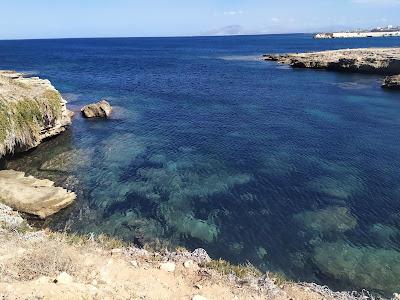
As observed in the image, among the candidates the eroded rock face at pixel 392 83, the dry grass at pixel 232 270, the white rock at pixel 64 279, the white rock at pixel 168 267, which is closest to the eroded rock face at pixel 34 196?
the white rock at pixel 168 267

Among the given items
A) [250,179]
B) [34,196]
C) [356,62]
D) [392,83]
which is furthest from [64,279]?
[356,62]

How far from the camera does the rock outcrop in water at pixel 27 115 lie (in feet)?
139

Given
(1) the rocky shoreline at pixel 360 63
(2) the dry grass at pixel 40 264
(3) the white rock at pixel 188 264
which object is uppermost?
(1) the rocky shoreline at pixel 360 63

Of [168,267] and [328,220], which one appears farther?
[328,220]

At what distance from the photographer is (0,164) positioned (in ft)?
138

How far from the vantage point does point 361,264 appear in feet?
86.6

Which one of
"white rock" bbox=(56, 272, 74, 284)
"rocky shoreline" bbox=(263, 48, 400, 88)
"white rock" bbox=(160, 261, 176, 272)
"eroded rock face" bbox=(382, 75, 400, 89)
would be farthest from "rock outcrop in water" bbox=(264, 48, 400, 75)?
"white rock" bbox=(56, 272, 74, 284)

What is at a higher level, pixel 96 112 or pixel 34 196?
pixel 96 112

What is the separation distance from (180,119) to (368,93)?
4332 cm

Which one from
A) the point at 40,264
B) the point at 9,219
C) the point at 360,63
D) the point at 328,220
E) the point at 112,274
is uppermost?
the point at 360,63

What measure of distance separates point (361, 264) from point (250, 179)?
47.8 ft

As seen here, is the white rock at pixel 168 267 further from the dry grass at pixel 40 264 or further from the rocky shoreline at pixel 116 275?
the dry grass at pixel 40 264

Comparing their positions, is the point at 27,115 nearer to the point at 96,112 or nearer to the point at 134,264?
the point at 96,112

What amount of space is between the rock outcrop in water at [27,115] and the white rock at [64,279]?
2745 cm
